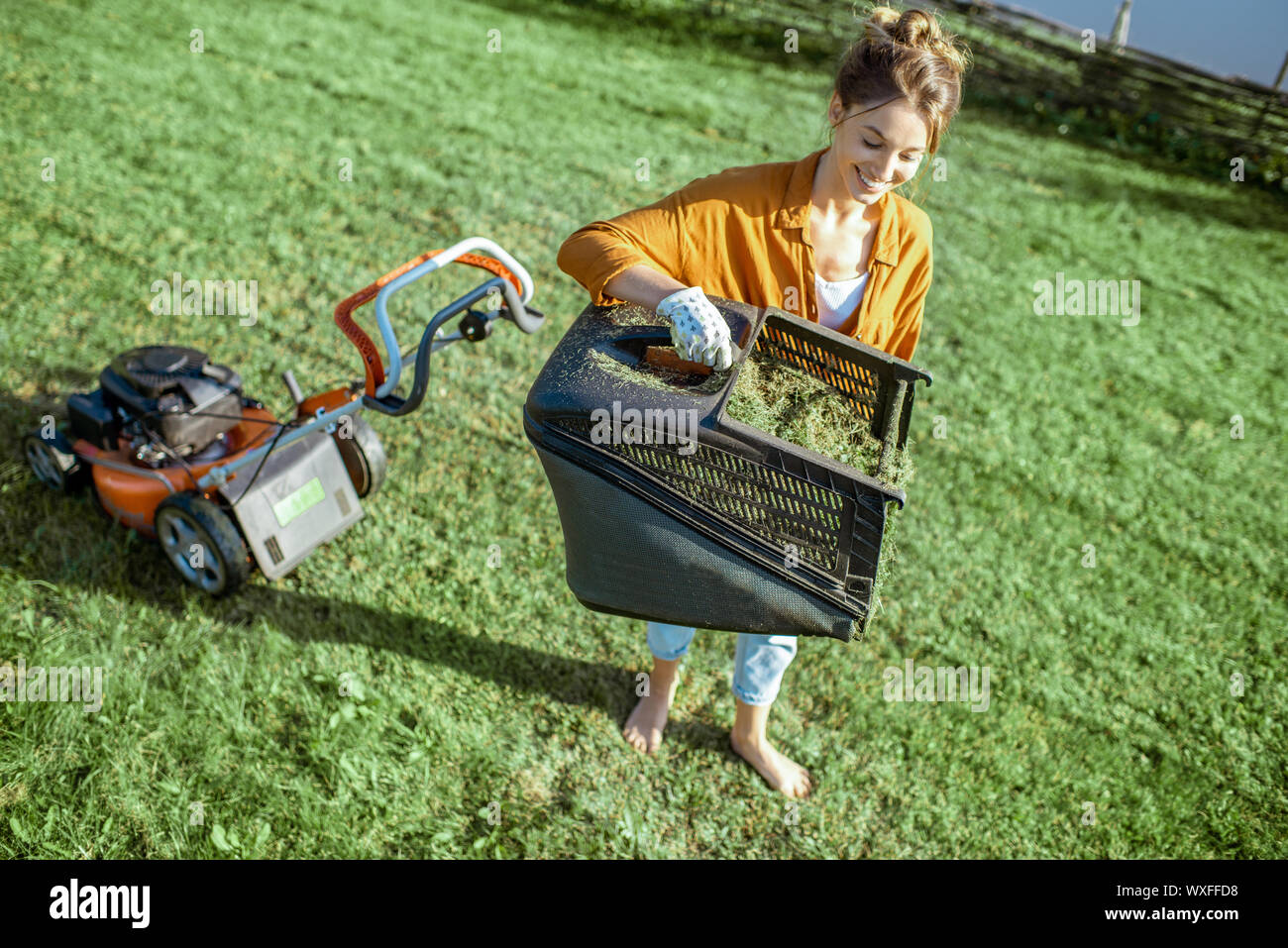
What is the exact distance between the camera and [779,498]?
1728 millimetres

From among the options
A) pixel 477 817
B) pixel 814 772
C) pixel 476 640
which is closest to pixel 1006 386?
pixel 814 772

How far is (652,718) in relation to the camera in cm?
309

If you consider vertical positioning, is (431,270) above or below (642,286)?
below

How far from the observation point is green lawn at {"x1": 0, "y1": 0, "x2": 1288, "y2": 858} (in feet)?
9.33

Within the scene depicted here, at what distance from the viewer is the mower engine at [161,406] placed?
3.18m

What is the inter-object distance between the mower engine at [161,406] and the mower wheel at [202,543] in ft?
0.82

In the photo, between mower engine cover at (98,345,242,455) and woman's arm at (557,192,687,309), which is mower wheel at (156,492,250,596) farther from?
woman's arm at (557,192,687,309)

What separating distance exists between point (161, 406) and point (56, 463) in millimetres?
632

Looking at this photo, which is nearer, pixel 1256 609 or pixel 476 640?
pixel 476 640

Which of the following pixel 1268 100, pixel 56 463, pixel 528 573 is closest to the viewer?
pixel 56 463

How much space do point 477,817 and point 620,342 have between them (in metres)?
1.73

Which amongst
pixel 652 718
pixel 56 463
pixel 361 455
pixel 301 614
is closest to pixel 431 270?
pixel 361 455

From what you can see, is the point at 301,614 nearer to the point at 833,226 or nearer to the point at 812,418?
the point at 812,418
